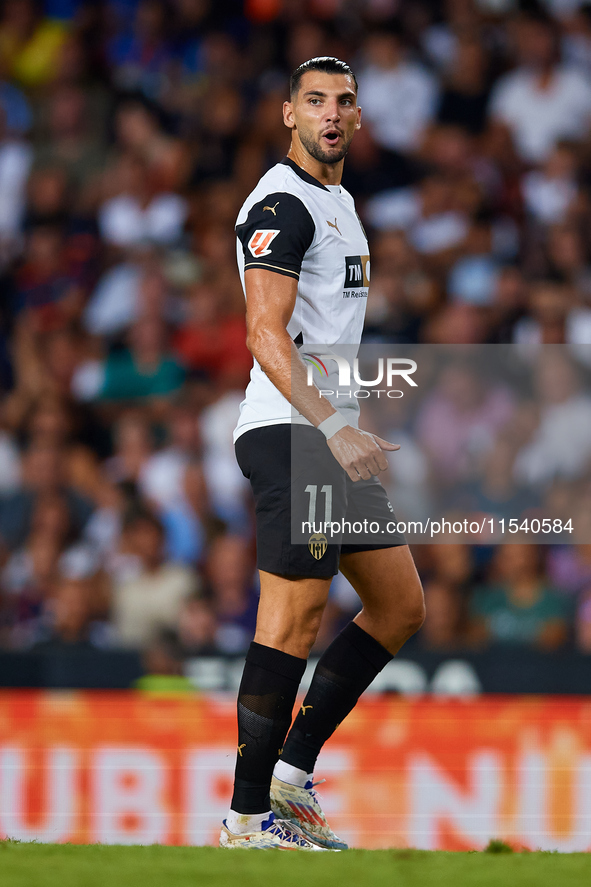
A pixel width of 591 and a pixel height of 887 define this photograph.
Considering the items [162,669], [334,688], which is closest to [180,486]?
[162,669]

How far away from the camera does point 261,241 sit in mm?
2832

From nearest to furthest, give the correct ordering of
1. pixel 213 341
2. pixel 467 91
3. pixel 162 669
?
pixel 162 669
pixel 213 341
pixel 467 91

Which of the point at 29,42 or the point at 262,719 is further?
the point at 29,42

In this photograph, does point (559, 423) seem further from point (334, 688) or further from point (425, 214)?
point (334, 688)

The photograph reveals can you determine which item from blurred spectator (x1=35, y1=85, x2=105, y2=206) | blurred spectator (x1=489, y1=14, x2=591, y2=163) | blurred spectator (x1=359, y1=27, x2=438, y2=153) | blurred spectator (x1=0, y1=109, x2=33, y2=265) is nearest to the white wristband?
blurred spectator (x1=489, y1=14, x2=591, y2=163)

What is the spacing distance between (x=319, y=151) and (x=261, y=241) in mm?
372

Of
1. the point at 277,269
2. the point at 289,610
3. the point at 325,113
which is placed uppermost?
the point at 325,113

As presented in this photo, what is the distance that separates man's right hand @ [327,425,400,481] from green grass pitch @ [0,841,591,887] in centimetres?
90

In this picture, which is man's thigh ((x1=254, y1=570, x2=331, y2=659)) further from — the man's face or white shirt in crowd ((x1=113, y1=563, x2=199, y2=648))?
white shirt in crowd ((x1=113, y1=563, x2=199, y2=648))

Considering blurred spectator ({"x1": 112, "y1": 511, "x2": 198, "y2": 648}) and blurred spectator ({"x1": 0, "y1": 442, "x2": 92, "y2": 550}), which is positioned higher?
blurred spectator ({"x1": 0, "y1": 442, "x2": 92, "y2": 550})

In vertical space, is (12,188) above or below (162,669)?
above

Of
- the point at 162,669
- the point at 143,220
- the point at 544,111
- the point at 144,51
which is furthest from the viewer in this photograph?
the point at 144,51

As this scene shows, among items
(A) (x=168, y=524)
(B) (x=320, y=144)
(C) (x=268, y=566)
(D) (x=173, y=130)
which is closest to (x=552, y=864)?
(C) (x=268, y=566)

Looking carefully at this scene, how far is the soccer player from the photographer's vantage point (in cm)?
280
